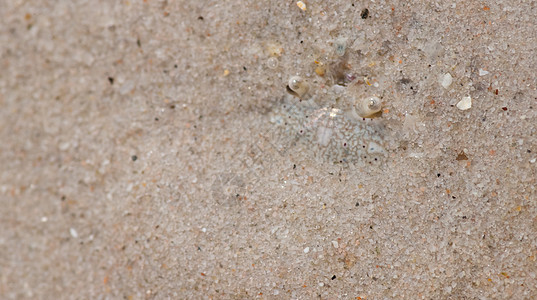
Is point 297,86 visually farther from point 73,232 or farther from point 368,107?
point 73,232

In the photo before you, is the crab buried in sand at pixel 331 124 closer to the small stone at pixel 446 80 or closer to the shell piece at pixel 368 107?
the shell piece at pixel 368 107

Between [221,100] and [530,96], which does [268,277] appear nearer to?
[221,100]

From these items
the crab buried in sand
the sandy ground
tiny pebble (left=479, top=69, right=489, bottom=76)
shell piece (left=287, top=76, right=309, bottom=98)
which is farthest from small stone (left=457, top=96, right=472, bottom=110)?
shell piece (left=287, top=76, right=309, bottom=98)

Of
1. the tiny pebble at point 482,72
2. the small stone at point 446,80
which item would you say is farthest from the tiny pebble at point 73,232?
the tiny pebble at point 482,72

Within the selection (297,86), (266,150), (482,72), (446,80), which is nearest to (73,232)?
(266,150)

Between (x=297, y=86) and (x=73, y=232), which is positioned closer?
(x=297, y=86)

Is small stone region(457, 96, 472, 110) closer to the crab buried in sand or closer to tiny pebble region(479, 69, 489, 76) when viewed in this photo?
tiny pebble region(479, 69, 489, 76)
